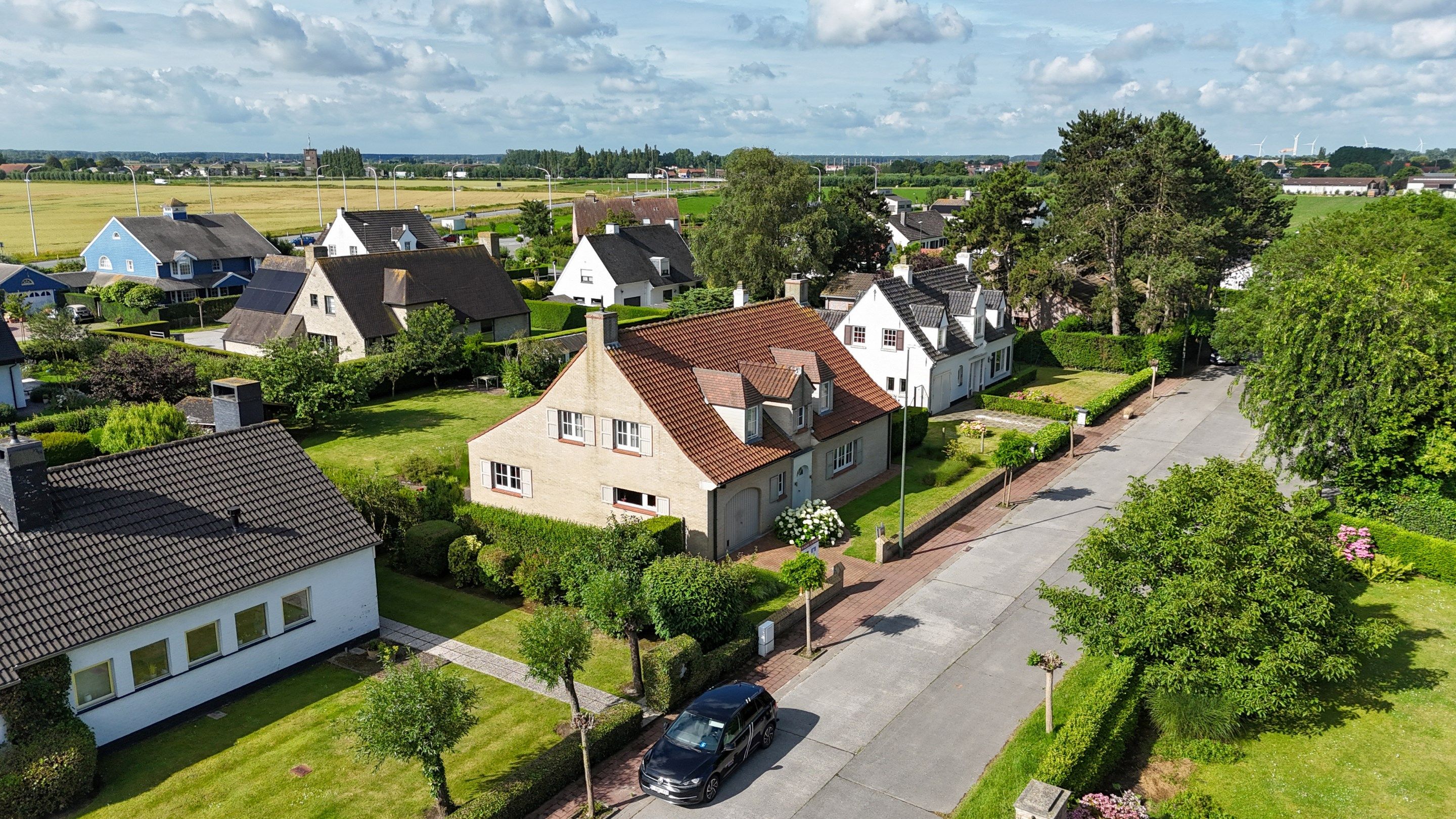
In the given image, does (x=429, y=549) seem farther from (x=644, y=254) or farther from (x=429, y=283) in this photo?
(x=644, y=254)

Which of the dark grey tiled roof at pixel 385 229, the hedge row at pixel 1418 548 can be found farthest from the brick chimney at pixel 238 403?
the dark grey tiled roof at pixel 385 229

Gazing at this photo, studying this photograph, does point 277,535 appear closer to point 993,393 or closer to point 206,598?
point 206,598

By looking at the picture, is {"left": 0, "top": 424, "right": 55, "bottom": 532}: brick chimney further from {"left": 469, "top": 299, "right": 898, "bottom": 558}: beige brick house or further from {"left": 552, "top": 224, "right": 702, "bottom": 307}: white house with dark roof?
{"left": 552, "top": 224, "right": 702, "bottom": 307}: white house with dark roof

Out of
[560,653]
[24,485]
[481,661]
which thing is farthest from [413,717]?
[24,485]

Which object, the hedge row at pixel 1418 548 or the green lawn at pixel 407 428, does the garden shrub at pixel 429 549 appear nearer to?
the green lawn at pixel 407 428

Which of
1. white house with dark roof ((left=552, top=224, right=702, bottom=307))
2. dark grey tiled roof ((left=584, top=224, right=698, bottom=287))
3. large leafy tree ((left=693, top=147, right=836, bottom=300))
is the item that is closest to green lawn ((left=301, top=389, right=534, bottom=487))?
large leafy tree ((left=693, top=147, right=836, bottom=300))
